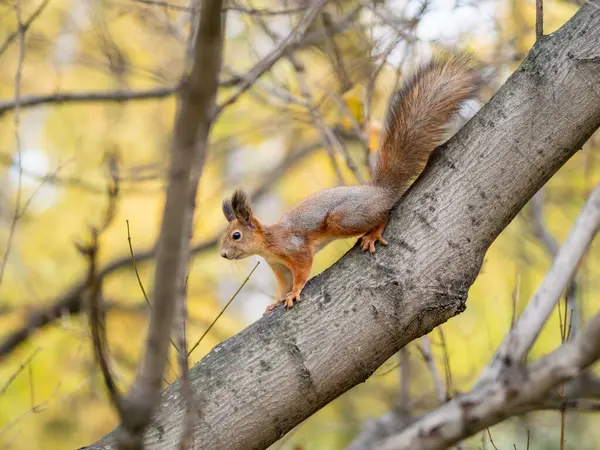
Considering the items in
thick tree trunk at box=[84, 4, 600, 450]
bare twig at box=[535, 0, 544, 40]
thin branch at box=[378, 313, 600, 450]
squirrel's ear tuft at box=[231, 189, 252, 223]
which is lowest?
thin branch at box=[378, 313, 600, 450]

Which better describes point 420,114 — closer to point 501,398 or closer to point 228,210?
point 228,210

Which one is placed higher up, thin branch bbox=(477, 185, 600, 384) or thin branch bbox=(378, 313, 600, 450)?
thin branch bbox=(477, 185, 600, 384)

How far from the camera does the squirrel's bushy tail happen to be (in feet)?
9.36

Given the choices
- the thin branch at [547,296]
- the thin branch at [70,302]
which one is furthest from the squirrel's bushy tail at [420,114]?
the thin branch at [70,302]

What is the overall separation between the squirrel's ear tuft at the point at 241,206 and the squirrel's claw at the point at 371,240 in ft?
2.86

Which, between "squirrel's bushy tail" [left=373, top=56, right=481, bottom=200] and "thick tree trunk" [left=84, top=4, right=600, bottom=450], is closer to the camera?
"thick tree trunk" [left=84, top=4, right=600, bottom=450]

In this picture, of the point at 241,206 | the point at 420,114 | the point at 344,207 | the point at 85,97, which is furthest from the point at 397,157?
Answer: the point at 85,97

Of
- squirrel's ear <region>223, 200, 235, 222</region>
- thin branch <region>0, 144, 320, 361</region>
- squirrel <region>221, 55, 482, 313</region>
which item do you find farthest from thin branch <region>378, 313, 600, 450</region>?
thin branch <region>0, 144, 320, 361</region>

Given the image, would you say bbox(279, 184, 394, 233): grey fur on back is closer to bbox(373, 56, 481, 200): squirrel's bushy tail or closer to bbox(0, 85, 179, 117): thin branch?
bbox(373, 56, 481, 200): squirrel's bushy tail

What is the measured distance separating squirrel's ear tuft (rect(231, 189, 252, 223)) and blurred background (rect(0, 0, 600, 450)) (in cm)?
83

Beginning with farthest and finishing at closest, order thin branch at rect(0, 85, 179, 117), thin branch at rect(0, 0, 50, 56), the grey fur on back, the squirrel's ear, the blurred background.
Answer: the blurred background → thin branch at rect(0, 85, 179, 117) → the squirrel's ear → thin branch at rect(0, 0, 50, 56) → the grey fur on back

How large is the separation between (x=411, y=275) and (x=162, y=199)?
538 centimetres

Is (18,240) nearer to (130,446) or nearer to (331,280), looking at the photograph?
(331,280)

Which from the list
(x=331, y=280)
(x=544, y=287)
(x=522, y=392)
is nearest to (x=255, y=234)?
(x=331, y=280)
